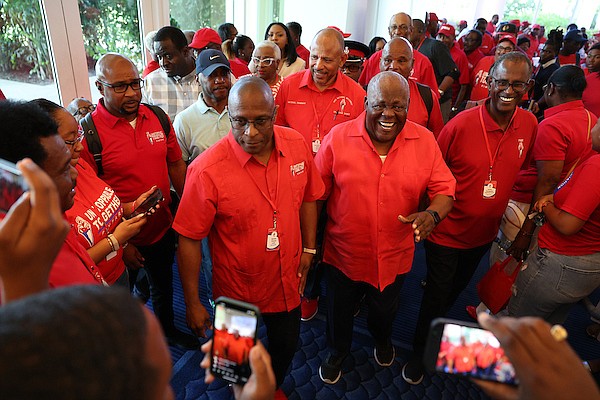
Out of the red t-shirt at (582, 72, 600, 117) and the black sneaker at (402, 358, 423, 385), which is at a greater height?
the red t-shirt at (582, 72, 600, 117)

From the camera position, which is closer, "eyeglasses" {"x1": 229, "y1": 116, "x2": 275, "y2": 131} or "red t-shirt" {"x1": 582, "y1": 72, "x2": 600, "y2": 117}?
"eyeglasses" {"x1": 229, "y1": 116, "x2": 275, "y2": 131}

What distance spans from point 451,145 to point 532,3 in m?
17.4

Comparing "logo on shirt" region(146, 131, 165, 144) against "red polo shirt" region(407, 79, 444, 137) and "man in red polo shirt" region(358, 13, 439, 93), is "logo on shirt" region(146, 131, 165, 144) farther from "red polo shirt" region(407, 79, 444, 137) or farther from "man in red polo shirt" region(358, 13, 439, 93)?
"man in red polo shirt" region(358, 13, 439, 93)

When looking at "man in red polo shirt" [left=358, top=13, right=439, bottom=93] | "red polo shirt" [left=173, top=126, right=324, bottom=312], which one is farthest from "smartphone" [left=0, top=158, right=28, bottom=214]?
"man in red polo shirt" [left=358, top=13, right=439, bottom=93]

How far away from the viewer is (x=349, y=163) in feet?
6.79

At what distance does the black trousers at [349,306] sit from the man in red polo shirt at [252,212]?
350 millimetres

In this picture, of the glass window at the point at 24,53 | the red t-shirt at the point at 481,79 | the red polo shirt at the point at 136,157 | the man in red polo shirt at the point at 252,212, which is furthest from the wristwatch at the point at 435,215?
the red t-shirt at the point at 481,79

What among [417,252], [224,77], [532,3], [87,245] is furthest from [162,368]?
[532,3]

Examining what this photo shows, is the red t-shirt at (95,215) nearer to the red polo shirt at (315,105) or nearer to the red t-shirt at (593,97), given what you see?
the red polo shirt at (315,105)

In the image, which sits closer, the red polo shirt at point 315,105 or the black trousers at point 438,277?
the black trousers at point 438,277

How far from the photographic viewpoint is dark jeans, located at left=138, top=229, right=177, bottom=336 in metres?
2.42

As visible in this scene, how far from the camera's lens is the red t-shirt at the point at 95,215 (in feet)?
5.33

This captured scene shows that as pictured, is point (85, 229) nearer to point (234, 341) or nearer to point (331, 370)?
point (234, 341)

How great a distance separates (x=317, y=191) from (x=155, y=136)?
1.01 metres
